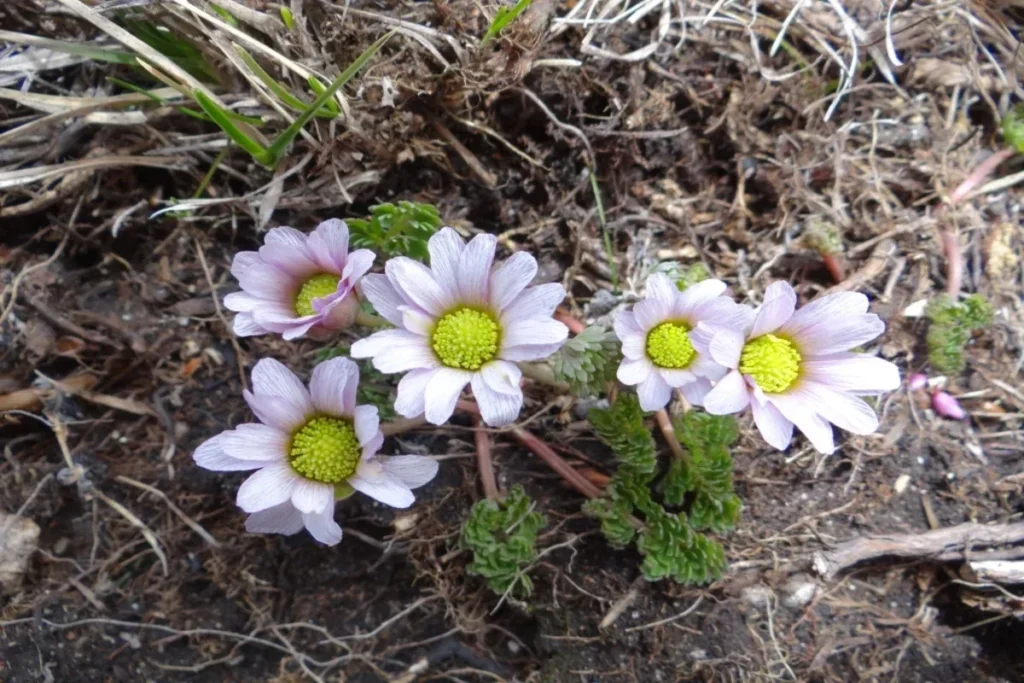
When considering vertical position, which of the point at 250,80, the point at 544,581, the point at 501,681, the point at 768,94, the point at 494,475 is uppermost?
the point at 250,80

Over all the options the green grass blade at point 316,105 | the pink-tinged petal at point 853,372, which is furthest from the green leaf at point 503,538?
the green grass blade at point 316,105

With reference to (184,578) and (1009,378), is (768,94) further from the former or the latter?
(184,578)

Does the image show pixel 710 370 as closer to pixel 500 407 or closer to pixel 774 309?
pixel 774 309

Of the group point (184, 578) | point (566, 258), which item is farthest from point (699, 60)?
point (184, 578)

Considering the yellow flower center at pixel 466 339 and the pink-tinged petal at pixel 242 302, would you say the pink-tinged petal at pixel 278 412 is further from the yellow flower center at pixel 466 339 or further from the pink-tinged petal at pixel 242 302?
the yellow flower center at pixel 466 339

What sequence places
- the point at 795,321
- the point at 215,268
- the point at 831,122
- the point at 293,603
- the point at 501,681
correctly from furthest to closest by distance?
1. the point at 831,122
2. the point at 215,268
3. the point at 293,603
4. the point at 501,681
5. the point at 795,321

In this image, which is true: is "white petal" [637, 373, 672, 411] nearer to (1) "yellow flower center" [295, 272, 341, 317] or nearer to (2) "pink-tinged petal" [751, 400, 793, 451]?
(2) "pink-tinged petal" [751, 400, 793, 451]

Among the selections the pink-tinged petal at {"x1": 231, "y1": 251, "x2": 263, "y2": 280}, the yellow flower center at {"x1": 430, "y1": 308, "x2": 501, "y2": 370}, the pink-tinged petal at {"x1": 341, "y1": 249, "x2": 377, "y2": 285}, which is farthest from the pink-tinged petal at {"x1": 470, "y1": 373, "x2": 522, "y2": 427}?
the pink-tinged petal at {"x1": 231, "y1": 251, "x2": 263, "y2": 280}
